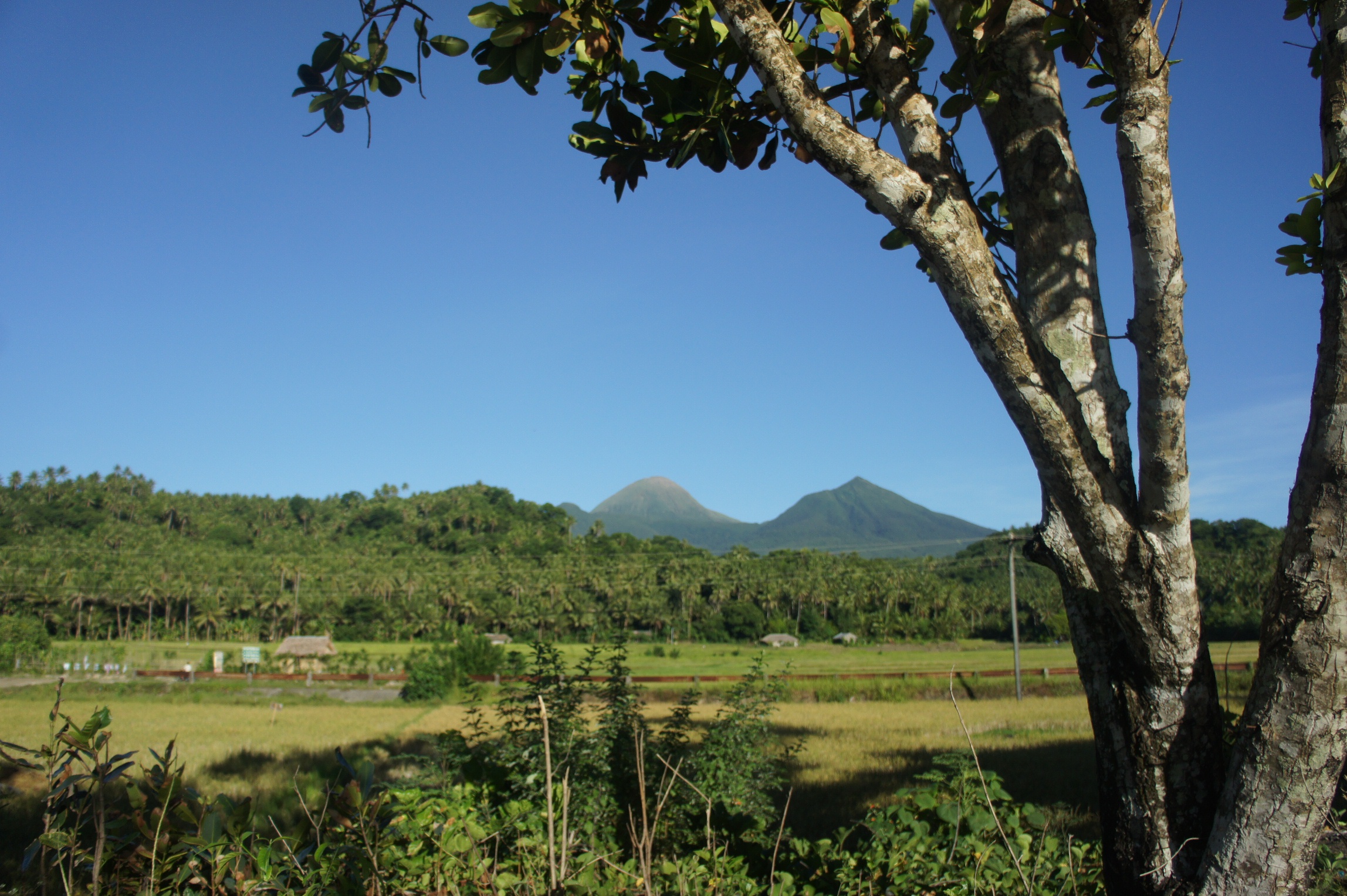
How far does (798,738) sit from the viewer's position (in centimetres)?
833

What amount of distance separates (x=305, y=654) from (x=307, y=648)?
2.76 feet

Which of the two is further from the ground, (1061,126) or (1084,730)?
(1061,126)

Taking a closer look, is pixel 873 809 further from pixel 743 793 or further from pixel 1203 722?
pixel 743 793

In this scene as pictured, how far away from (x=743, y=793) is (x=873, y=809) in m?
2.63

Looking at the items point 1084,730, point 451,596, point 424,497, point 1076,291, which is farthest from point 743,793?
point 424,497

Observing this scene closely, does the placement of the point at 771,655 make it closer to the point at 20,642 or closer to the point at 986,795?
the point at 20,642

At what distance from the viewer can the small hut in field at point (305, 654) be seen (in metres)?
42.8

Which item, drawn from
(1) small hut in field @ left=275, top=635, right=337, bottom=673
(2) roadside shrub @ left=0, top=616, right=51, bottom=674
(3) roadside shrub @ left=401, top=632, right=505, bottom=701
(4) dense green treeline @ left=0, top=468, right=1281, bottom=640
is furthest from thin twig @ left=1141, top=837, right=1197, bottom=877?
(4) dense green treeline @ left=0, top=468, right=1281, bottom=640

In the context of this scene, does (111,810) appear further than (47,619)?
No

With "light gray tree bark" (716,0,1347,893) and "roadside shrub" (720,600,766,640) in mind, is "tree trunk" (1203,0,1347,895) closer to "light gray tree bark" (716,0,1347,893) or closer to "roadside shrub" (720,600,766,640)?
"light gray tree bark" (716,0,1347,893)

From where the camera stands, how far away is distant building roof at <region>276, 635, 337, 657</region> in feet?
145

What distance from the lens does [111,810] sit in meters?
2.09

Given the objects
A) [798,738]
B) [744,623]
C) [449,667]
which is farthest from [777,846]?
[744,623]

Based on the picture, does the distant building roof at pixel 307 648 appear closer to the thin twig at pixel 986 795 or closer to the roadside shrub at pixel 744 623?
the roadside shrub at pixel 744 623
